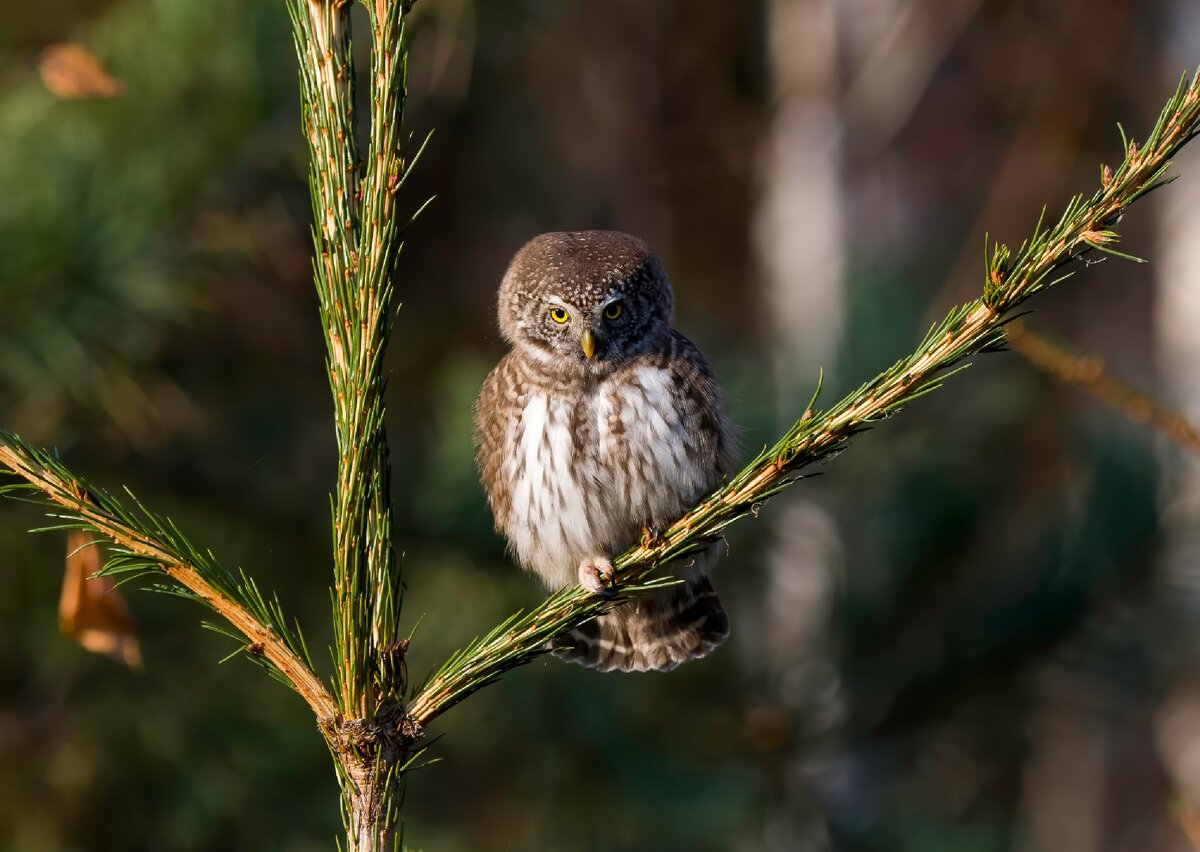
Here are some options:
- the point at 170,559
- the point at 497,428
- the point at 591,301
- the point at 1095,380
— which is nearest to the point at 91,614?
the point at 170,559

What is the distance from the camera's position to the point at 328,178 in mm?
1577

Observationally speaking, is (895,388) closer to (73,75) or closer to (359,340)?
(359,340)

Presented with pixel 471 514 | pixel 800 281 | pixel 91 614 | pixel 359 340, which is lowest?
pixel 359 340

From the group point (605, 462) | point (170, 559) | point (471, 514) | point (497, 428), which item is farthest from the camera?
point (471, 514)

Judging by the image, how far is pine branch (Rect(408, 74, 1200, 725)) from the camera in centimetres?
137

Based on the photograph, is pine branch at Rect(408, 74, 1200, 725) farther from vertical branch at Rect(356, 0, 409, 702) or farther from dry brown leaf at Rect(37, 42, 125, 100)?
dry brown leaf at Rect(37, 42, 125, 100)

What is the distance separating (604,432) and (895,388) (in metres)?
1.13

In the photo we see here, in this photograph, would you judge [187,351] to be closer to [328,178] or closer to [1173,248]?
[328,178]

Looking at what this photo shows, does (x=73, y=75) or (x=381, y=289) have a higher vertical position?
(x=73, y=75)

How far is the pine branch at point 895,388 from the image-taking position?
1371 millimetres

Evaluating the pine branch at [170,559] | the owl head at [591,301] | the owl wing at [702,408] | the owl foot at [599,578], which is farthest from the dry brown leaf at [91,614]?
the owl wing at [702,408]

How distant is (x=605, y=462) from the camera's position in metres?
2.62

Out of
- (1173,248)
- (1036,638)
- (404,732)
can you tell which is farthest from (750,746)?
(1173,248)

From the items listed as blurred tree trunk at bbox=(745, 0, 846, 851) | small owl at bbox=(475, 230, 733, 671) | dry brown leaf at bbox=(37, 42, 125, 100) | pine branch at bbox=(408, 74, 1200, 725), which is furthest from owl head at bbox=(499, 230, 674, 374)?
blurred tree trunk at bbox=(745, 0, 846, 851)
